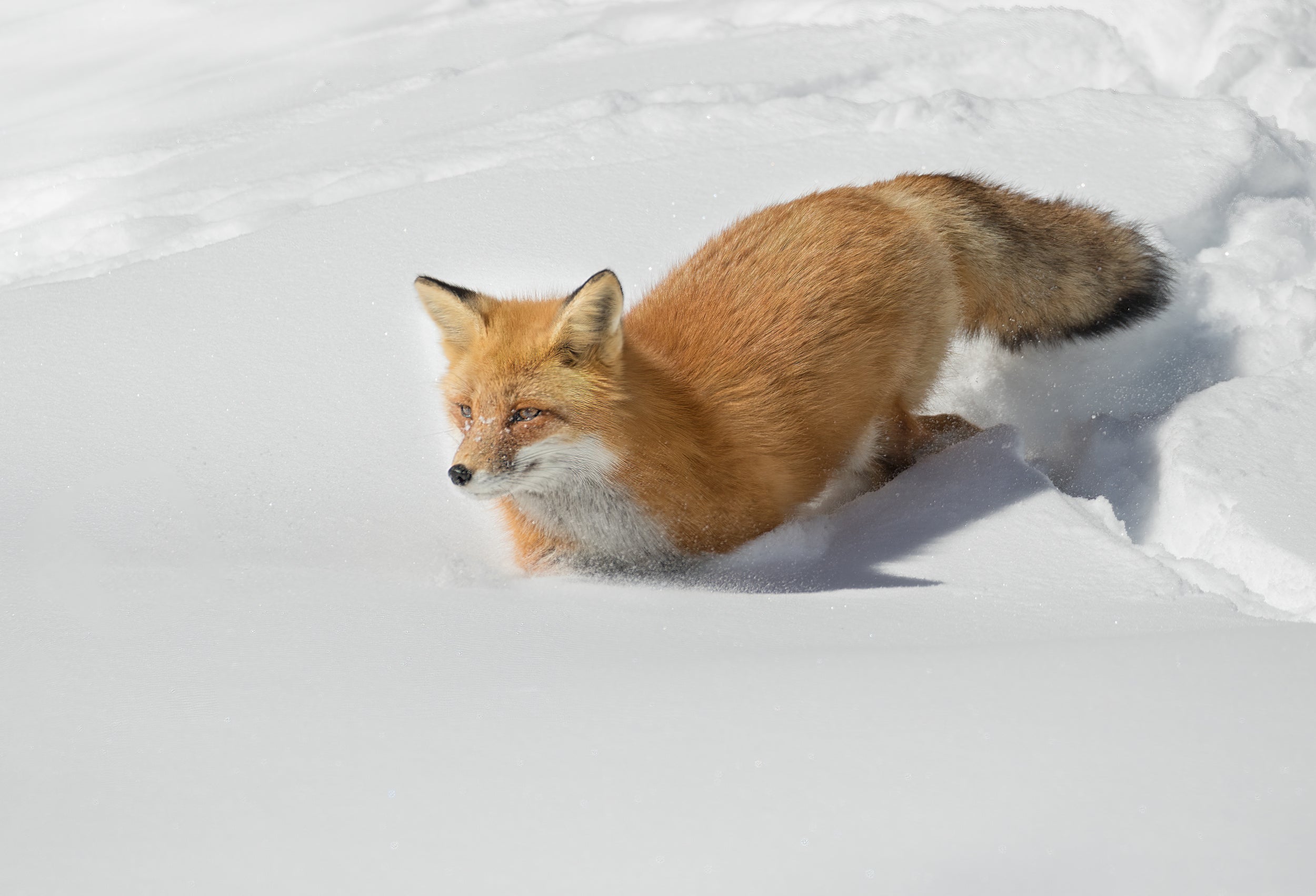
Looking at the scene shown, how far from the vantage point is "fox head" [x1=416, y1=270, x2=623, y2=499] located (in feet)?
9.81

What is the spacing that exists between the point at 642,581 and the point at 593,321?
0.73m

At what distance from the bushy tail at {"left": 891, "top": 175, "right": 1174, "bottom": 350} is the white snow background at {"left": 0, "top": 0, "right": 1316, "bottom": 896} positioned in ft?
0.94

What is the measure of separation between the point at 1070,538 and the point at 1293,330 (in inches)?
67.1

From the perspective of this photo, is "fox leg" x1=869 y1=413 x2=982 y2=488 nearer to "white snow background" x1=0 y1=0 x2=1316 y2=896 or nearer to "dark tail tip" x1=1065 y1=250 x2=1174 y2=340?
"white snow background" x1=0 y1=0 x2=1316 y2=896

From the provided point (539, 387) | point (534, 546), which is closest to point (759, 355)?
point (539, 387)

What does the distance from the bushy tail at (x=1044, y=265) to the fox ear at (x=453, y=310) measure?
64.7 inches

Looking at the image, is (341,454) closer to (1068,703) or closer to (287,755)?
(287,755)

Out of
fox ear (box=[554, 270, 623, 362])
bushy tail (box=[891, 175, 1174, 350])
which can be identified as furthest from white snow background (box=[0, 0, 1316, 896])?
fox ear (box=[554, 270, 623, 362])

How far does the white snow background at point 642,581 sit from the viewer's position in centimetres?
170

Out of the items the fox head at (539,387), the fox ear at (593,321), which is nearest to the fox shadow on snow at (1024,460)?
the fox head at (539,387)

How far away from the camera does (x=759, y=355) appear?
3.48m

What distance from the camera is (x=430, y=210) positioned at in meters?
4.80

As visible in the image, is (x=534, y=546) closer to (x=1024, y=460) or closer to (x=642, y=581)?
(x=642, y=581)

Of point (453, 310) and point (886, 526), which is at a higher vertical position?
point (453, 310)
